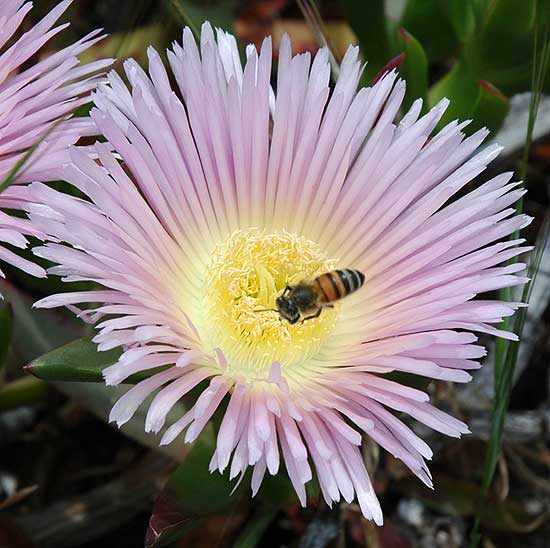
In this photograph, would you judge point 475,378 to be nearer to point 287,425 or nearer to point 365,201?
point 365,201

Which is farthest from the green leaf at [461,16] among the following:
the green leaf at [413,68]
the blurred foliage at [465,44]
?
the green leaf at [413,68]

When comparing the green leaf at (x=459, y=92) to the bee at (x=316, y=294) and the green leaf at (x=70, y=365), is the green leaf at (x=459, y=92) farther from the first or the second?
the green leaf at (x=70, y=365)

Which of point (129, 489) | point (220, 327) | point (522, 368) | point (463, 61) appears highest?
point (463, 61)

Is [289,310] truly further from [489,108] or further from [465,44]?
[465,44]

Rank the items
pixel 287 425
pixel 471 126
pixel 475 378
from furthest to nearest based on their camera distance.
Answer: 1. pixel 475 378
2. pixel 471 126
3. pixel 287 425

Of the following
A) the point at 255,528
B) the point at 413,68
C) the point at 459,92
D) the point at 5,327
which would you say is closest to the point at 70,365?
the point at 5,327

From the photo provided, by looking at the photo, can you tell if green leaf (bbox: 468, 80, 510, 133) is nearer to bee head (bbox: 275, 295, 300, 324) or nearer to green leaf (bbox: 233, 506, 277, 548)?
bee head (bbox: 275, 295, 300, 324)

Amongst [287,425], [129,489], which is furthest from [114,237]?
[129,489]

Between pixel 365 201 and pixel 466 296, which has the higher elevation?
pixel 365 201
